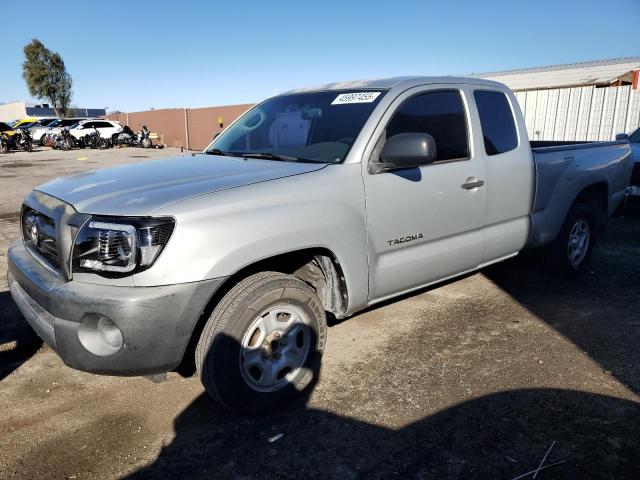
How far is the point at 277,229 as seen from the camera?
2.73 meters

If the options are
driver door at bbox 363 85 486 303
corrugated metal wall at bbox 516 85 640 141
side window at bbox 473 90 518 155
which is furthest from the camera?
corrugated metal wall at bbox 516 85 640 141

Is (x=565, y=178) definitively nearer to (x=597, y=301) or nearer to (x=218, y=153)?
(x=597, y=301)

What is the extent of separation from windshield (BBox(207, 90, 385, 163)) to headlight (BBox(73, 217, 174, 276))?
124 centimetres

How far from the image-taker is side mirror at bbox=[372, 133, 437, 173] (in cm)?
313

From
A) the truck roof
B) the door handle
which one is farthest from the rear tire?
the truck roof

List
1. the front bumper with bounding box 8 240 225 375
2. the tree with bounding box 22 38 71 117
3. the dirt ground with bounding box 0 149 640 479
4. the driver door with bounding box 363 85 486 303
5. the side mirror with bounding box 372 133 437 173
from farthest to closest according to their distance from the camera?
the tree with bounding box 22 38 71 117, the driver door with bounding box 363 85 486 303, the side mirror with bounding box 372 133 437 173, the dirt ground with bounding box 0 149 640 479, the front bumper with bounding box 8 240 225 375

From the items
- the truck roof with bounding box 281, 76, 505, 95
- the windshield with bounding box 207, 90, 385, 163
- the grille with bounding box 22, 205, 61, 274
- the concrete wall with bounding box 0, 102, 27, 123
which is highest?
the concrete wall with bounding box 0, 102, 27, 123

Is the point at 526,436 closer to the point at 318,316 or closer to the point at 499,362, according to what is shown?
the point at 499,362

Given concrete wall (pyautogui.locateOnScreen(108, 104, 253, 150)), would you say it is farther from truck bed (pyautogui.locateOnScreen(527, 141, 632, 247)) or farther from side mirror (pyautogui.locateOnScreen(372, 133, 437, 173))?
side mirror (pyautogui.locateOnScreen(372, 133, 437, 173))

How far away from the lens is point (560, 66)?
1055 inches

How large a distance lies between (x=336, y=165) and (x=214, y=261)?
40.6 inches

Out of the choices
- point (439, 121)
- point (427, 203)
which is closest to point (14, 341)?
point (427, 203)

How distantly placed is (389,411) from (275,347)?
0.75 m

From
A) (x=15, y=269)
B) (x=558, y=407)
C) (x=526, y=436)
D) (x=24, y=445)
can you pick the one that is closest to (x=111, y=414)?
(x=24, y=445)
